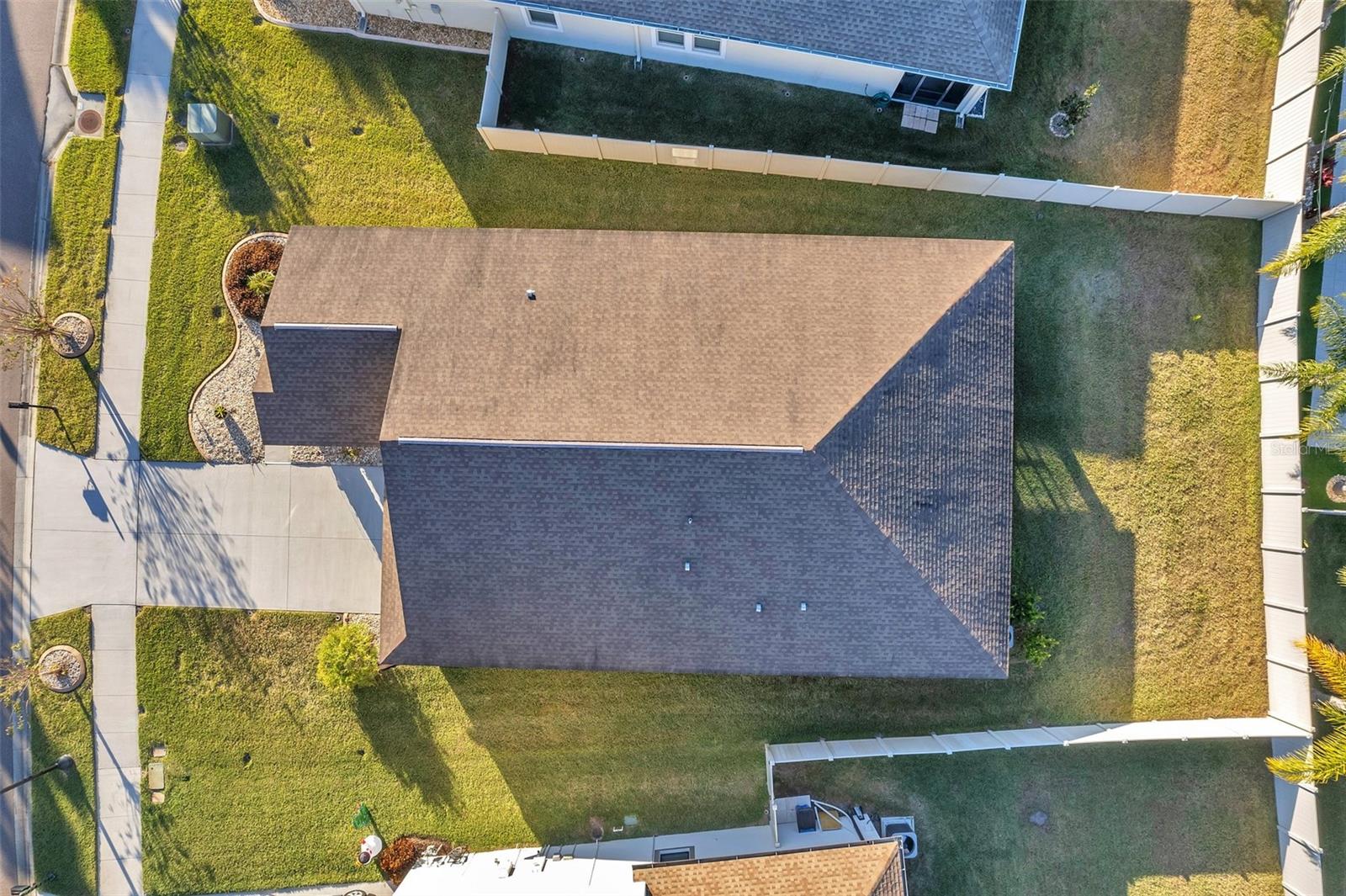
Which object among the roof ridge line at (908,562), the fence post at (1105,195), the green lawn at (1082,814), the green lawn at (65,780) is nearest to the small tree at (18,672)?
the green lawn at (65,780)

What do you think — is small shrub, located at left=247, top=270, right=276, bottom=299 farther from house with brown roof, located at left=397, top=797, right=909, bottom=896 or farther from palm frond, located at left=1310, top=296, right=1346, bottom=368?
palm frond, located at left=1310, top=296, right=1346, bottom=368

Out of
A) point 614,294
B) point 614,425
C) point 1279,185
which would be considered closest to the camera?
point 614,425

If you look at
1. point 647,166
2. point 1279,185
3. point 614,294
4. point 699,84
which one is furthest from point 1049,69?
point 614,294

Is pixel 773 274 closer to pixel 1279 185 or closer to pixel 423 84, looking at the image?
pixel 423 84

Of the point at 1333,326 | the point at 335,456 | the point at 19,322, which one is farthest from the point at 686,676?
the point at 19,322

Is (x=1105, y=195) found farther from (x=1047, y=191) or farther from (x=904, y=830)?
(x=904, y=830)

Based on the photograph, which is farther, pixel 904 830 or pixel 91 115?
pixel 91 115
